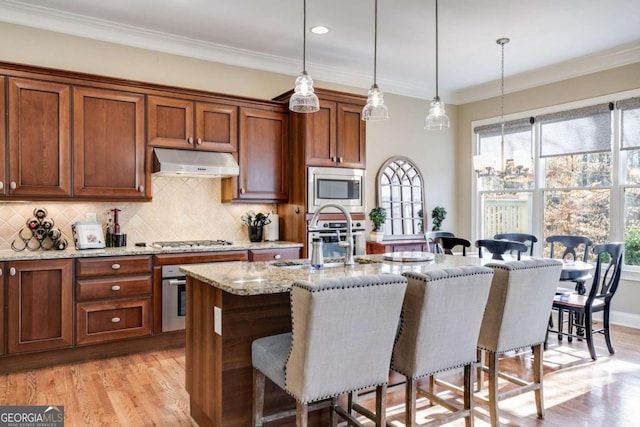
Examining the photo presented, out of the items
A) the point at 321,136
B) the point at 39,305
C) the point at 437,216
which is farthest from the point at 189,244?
the point at 437,216

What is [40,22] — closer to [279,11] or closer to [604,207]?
[279,11]

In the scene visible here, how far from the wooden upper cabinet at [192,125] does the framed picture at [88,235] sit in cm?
88

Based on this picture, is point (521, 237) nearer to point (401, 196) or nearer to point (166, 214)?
point (401, 196)

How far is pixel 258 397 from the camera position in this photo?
2.12 metres

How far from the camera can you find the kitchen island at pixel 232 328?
2156mm

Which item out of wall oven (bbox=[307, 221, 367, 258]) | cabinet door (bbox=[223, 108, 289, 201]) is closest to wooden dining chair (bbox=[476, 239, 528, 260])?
wall oven (bbox=[307, 221, 367, 258])

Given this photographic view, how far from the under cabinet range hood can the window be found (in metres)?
2.48

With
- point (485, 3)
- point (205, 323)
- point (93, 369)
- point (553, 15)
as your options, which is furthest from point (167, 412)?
point (553, 15)

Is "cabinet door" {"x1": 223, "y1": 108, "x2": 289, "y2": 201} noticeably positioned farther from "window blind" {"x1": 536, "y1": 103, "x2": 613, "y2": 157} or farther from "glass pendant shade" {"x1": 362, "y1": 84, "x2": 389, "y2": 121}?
"window blind" {"x1": 536, "y1": 103, "x2": 613, "y2": 157}

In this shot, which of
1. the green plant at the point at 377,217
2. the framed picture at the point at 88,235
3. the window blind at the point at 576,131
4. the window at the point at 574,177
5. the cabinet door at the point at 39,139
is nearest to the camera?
the cabinet door at the point at 39,139

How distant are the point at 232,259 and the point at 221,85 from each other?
186 cm

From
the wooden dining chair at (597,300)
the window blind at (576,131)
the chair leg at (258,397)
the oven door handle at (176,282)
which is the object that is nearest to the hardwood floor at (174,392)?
the wooden dining chair at (597,300)

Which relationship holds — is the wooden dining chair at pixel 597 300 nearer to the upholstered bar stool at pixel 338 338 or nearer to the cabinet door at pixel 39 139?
the upholstered bar stool at pixel 338 338

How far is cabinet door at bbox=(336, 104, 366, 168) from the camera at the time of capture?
15.6 feet
